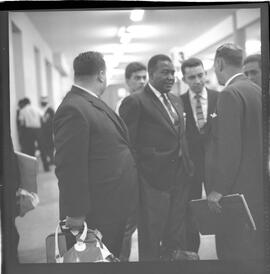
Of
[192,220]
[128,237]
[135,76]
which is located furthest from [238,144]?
[128,237]

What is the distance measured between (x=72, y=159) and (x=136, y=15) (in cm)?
109

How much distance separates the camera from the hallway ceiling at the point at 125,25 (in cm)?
364

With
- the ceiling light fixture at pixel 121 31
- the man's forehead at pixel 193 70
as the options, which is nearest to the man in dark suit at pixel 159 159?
the man's forehead at pixel 193 70

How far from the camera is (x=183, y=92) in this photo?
368 centimetres

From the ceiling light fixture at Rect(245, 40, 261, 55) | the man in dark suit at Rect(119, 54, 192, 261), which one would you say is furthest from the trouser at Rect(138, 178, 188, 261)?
the ceiling light fixture at Rect(245, 40, 261, 55)

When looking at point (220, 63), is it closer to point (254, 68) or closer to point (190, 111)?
point (254, 68)

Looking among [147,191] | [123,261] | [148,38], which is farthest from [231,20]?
[123,261]

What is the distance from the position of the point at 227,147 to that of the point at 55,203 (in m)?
1.25

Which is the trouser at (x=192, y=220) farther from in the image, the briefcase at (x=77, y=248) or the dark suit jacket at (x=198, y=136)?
the briefcase at (x=77, y=248)

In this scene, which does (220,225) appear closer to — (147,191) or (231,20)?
(147,191)

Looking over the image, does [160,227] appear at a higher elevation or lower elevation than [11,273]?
higher

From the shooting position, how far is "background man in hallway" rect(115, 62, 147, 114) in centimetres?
365

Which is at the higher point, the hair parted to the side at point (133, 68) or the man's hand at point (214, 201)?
the hair parted to the side at point (133, 68)

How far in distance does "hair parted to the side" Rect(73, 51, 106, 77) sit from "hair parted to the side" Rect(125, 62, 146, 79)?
0.17 meters
